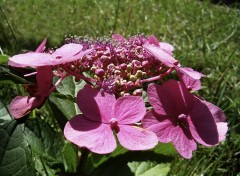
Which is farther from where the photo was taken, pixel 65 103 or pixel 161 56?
pixel 65 103

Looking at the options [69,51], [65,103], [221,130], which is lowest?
[65,103]

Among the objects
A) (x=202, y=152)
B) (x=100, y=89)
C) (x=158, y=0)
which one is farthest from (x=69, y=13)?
(x=100, y=89)

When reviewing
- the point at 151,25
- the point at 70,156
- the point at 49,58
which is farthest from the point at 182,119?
the point at 151,25

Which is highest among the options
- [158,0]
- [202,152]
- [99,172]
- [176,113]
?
[176,113]

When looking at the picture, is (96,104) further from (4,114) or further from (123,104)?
(4,114)

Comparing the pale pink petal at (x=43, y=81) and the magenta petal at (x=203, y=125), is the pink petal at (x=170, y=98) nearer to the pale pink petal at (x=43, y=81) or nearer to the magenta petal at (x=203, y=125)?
the magenta petal at (x=203, y=125)

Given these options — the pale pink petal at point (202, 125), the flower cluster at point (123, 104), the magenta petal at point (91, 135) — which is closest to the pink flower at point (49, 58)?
the flower cluster at point (123, 104)

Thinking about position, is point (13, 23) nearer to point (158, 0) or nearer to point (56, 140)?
point (158, 0)
